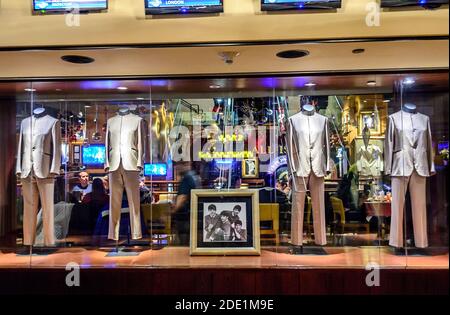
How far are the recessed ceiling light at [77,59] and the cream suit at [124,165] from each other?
3.16ft

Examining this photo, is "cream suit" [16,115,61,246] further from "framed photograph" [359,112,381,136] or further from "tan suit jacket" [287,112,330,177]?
"framed photograph" [359,112,381,136]

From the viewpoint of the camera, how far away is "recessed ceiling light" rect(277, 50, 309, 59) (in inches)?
135

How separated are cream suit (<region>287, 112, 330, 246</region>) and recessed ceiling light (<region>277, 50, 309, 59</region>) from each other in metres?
0.95

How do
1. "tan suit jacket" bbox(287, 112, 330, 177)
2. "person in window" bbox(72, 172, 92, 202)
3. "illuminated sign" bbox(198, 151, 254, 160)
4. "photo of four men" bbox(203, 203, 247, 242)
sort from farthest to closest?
"illuminated sign" bbox(198, 151, 254, 160), "person in window" bbox(72, 172, 92, 202), "tan suit jacket" bbox(287, 112, 330, 177), "photo of four men" bbox(203, 203, 247, 242)

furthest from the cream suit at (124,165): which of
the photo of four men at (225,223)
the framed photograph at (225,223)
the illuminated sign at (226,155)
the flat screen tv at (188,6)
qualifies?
the flat screen tv at (188,6)

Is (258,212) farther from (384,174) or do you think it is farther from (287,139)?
(384,174)

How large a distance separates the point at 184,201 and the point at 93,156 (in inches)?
48.3

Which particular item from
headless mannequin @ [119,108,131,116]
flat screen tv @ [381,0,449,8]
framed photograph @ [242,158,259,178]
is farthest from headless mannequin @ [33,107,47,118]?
flat screen tv @ [381,0,449,8]

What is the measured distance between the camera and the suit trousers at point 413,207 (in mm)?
3900

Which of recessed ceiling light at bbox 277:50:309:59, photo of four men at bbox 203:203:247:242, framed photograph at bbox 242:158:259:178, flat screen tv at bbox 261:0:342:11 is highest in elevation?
flat screen tv at bbox 261:0:342:11

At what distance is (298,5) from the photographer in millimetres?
2988

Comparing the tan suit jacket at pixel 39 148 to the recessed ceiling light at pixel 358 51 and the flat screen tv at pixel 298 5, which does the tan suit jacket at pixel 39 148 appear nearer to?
the flat screen tv at pixel 298 5

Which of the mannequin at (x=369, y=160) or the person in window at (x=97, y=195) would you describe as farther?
the person in window at (x=97, y=195)

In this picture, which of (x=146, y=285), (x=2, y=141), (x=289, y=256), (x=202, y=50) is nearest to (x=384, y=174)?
(x=289, y=256)
